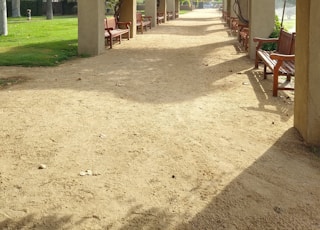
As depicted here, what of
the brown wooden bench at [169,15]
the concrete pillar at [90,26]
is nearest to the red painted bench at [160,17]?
the brown wooden bench at [169,15]

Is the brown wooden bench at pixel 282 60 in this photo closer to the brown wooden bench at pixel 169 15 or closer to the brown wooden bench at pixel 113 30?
the brown wooden bench at pixel 113 30

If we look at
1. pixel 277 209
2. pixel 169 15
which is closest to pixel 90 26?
pixel 277 209

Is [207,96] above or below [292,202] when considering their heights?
above

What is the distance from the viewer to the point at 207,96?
702 cm

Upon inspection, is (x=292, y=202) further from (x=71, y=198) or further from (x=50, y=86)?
(x=50, y=86)

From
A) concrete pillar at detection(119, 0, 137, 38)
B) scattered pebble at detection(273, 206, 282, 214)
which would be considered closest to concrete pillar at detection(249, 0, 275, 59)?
concrete pillar at detection(119, 0, 137, 38)

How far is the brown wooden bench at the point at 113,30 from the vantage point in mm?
14094

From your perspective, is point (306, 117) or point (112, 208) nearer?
point (112, 208)

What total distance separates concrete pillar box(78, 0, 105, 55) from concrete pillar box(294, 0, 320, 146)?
798cm

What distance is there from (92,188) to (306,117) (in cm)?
247

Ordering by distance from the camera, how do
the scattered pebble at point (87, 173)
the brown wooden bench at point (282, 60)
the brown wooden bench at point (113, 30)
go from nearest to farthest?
1. the scattered pebble at point (87, 173)
2. the brown wooden bench at point (282, 60)
3. the brown wooden bench at point (113, 30)

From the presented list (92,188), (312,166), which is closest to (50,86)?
(92,188)

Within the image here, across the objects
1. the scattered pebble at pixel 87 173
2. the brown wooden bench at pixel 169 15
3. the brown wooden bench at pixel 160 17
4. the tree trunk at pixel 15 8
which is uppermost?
the tree trunk at pixel 15 8

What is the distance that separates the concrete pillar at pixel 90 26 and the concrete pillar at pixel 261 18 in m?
4.15
